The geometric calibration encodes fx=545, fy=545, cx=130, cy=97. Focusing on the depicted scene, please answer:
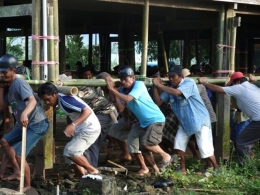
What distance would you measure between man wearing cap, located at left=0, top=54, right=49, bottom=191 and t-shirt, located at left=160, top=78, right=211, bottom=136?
2291 mm

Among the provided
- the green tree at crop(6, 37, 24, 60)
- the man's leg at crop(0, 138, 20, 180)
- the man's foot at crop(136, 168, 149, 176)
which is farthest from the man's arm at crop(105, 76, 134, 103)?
the green tree at crop(6, 37, 24, 60)

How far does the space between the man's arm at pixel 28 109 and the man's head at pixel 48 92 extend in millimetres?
221

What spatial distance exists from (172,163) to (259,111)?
1594 mm

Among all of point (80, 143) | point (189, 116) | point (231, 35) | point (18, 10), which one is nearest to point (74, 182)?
point (80, 143)

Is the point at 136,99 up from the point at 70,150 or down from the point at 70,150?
up

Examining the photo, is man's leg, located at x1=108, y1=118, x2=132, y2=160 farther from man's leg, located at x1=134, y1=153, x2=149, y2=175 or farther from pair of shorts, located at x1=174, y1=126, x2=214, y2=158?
pair of shorts, located at x1=174, y1=126, x2=214, y2=158

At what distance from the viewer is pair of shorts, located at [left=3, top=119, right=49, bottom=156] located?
6844mm

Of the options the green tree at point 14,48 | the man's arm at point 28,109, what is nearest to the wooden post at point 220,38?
the man's arm at point 28,109

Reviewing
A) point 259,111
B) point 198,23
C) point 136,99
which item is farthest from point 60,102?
point 198,23

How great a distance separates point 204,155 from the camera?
8258 millimetres

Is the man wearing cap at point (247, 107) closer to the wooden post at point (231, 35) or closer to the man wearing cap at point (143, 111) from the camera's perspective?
the man wearing cap at point (143, 111)

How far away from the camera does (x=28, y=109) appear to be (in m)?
6.48

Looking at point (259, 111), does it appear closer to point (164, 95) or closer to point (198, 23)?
point (164, 95)

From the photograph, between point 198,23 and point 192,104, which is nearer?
point 192,104
